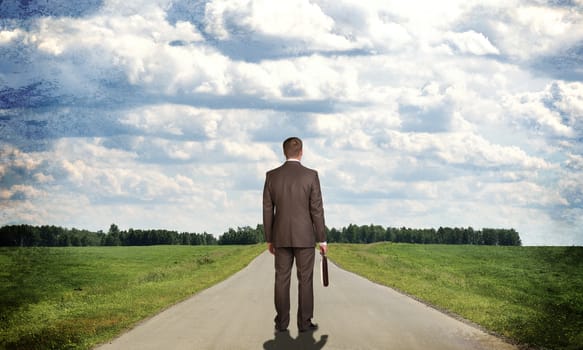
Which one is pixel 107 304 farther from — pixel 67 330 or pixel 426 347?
pixel 426 347

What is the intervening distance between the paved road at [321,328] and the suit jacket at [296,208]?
1522 millimetres

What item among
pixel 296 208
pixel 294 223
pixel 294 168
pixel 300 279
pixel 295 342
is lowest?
pixel 295 342

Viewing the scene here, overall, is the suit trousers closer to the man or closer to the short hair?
the man

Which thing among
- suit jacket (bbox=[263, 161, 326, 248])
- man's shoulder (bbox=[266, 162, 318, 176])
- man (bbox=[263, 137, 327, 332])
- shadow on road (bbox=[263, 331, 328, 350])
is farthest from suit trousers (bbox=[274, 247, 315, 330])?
man's shoulder (bbox=[266, 162, 318, 176])

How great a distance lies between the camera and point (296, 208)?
10.3 m

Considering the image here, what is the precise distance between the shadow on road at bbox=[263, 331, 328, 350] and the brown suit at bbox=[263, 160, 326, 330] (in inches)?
14.5

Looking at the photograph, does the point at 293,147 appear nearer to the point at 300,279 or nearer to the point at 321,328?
the point at 300,279

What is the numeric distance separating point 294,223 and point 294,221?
0.03 metres

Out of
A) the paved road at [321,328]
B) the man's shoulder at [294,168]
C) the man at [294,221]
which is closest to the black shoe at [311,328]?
the man at [294,221]

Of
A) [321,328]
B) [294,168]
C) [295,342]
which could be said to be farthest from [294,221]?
[321,328]

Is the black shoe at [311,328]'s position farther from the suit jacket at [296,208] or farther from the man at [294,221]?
the suit jacket at [296,208]

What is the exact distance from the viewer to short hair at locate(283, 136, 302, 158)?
10.4 m

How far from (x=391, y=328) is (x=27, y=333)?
7.00m

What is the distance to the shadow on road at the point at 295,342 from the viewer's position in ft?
30.8
